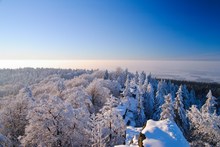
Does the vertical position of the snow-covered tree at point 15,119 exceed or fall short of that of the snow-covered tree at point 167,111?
it falls short

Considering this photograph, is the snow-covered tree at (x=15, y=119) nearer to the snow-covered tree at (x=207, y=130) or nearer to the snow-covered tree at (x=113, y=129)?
the snow-covered tree at (x=113, y=129)

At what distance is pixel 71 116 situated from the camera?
93.6 ft

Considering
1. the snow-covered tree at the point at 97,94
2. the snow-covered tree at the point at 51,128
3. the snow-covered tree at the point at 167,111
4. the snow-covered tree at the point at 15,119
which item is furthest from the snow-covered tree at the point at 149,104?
the snow-covered tree at the point at 51,128

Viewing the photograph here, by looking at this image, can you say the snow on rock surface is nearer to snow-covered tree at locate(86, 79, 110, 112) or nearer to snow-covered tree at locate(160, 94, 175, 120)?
snow-covered tree at locate(160, 94, 175, 120)

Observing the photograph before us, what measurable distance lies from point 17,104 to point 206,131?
3184cm

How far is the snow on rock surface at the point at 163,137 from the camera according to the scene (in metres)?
15.2

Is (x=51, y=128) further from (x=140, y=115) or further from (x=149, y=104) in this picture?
(x=149, y=104)

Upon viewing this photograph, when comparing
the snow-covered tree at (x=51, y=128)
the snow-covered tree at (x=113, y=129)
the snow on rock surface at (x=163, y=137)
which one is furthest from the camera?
the snow-covered tree at (x=113, y=129)

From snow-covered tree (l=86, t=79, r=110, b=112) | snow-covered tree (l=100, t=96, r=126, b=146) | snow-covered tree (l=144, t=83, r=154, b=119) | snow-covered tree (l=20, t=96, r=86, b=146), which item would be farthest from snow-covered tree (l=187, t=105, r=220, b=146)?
snow-covered tree (l=144, t=83, r=154, b=119)

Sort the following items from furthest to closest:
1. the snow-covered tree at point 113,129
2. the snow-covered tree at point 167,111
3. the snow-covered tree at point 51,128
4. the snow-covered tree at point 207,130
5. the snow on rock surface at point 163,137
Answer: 1. the snow-covered tree at point 167,111
2. the snow-covered tree at point 113,129
3. the snow-covered tree at point 51,128
4. the snow-covered tree at point 207,130
5. the snow on rock surface at point 163,137

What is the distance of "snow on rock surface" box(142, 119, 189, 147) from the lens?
1524cm

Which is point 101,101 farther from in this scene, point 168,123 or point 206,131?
point 168,123

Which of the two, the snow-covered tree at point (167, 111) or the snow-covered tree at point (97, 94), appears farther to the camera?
the snow-covered tree at point (97, 94)

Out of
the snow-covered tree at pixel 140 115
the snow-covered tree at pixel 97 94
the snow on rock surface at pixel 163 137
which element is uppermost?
the snow on rock surface at pixel 163 137
